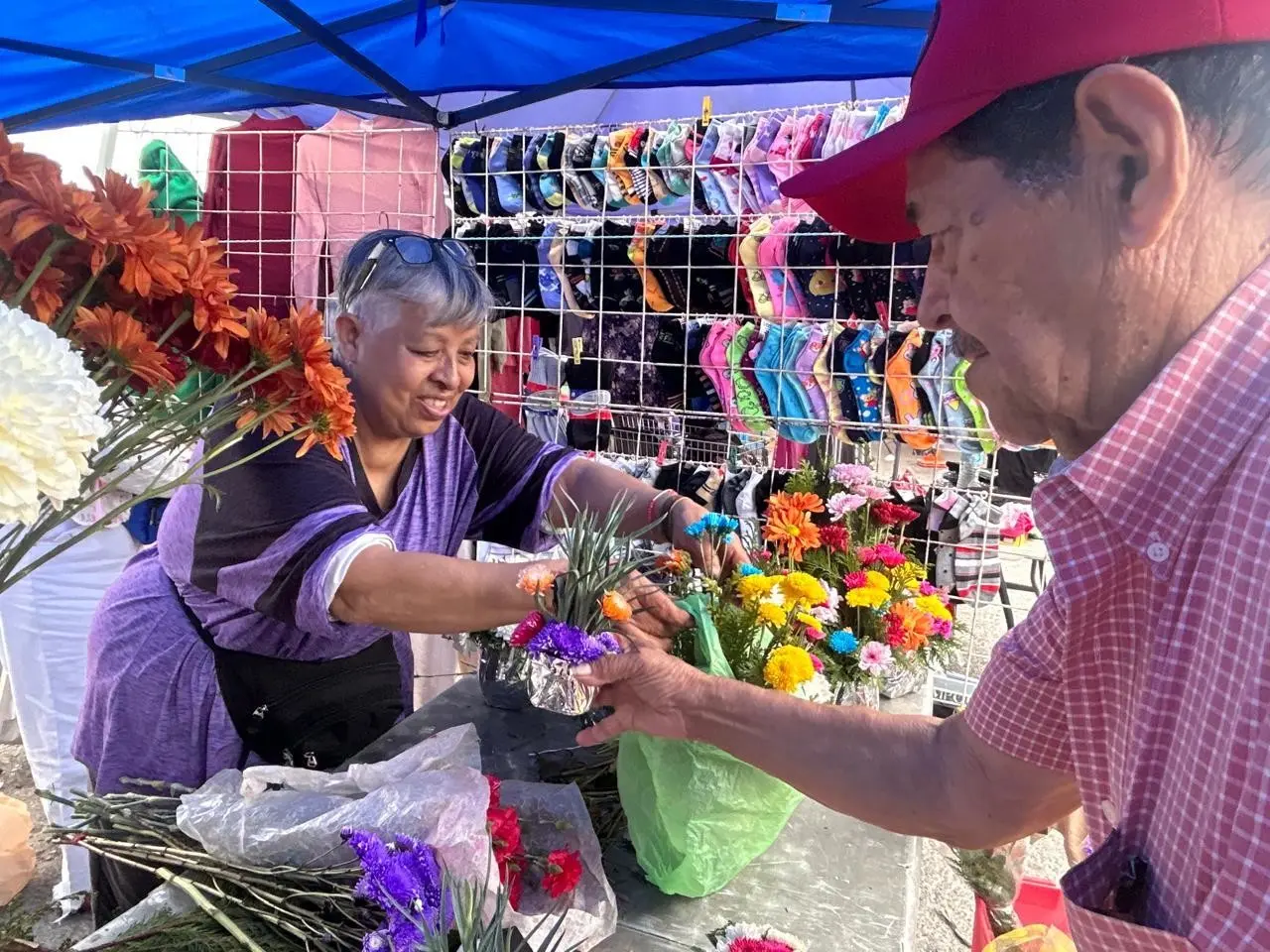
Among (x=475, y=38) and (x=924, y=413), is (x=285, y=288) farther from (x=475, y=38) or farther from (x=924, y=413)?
(x=924, y=413)

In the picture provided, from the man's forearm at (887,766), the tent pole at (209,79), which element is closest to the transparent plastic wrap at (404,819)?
the man's forearm at (887,766)

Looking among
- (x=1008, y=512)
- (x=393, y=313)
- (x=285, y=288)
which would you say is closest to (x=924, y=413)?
(x=1008, y=512)

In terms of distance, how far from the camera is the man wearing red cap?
61 cm

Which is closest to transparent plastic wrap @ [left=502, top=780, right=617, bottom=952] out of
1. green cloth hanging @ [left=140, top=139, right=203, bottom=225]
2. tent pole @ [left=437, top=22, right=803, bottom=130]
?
tent pole @ [left=437, top=22, right=803, bottom=130]

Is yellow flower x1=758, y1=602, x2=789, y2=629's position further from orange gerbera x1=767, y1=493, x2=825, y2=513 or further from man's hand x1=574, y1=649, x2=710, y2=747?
orange gerbera x1=767, y1=493, x2=825, y2=513

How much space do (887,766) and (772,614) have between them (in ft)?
0.96

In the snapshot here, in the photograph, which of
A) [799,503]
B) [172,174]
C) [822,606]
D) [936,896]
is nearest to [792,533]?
[799,503]

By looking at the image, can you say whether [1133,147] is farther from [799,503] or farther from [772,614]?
[799,503]

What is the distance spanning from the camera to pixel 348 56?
3.60m

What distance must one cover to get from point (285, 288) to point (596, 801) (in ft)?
13.4

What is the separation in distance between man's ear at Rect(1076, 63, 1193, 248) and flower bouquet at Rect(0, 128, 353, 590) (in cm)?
66

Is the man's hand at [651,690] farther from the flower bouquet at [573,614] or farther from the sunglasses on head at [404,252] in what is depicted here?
the sunglasses on head at [404,252]

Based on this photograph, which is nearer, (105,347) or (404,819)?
(105,347)

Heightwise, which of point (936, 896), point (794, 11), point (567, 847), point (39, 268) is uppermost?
point (794, 11)
